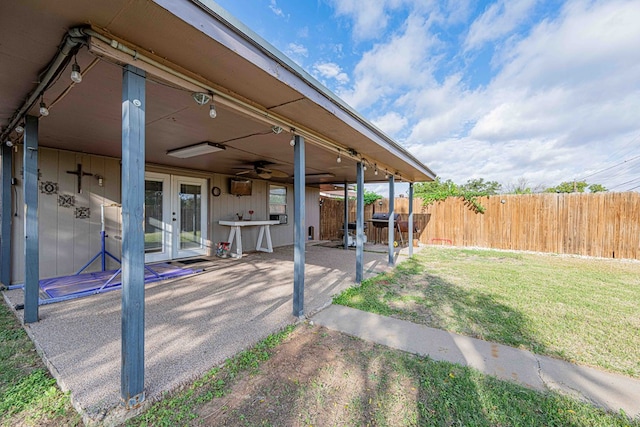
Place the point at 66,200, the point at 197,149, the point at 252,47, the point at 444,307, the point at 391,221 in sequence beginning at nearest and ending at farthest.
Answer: the point at 252,47 < the point at 444,307 < the point at 197,149 < the point at 66,200 < the point at 391,221

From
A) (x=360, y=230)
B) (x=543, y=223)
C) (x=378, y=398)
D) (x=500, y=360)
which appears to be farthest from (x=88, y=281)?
(x=543, y=223)

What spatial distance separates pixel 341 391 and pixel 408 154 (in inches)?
168

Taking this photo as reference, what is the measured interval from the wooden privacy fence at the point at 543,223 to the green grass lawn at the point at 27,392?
382 inches

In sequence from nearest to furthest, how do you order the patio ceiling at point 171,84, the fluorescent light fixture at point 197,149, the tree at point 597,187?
the patio ceiling at point 171,84 < the fluorescent light fixture at point 197,149 < the tree at point 597,187

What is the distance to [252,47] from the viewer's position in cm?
174

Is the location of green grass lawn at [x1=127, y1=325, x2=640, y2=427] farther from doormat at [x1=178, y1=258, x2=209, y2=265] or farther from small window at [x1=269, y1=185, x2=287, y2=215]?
small window at [x1=269, y1=185, x2=287, y2=215]

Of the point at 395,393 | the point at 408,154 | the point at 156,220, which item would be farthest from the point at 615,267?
the point at 156,220

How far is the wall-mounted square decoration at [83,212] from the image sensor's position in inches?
179

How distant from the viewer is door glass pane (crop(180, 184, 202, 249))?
621 centimetres

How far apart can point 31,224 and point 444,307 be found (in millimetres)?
4716

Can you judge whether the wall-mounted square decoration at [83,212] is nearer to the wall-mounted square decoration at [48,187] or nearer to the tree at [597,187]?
the wall-mounted square decoration at [48,187]

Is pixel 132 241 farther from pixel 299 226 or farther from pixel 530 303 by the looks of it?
pixel 530 303

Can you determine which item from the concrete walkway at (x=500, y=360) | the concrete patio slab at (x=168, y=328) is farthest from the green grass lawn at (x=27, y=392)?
the concrete walkway at (x=500, y=360)

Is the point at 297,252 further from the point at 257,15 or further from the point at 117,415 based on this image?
the point at 257,15
